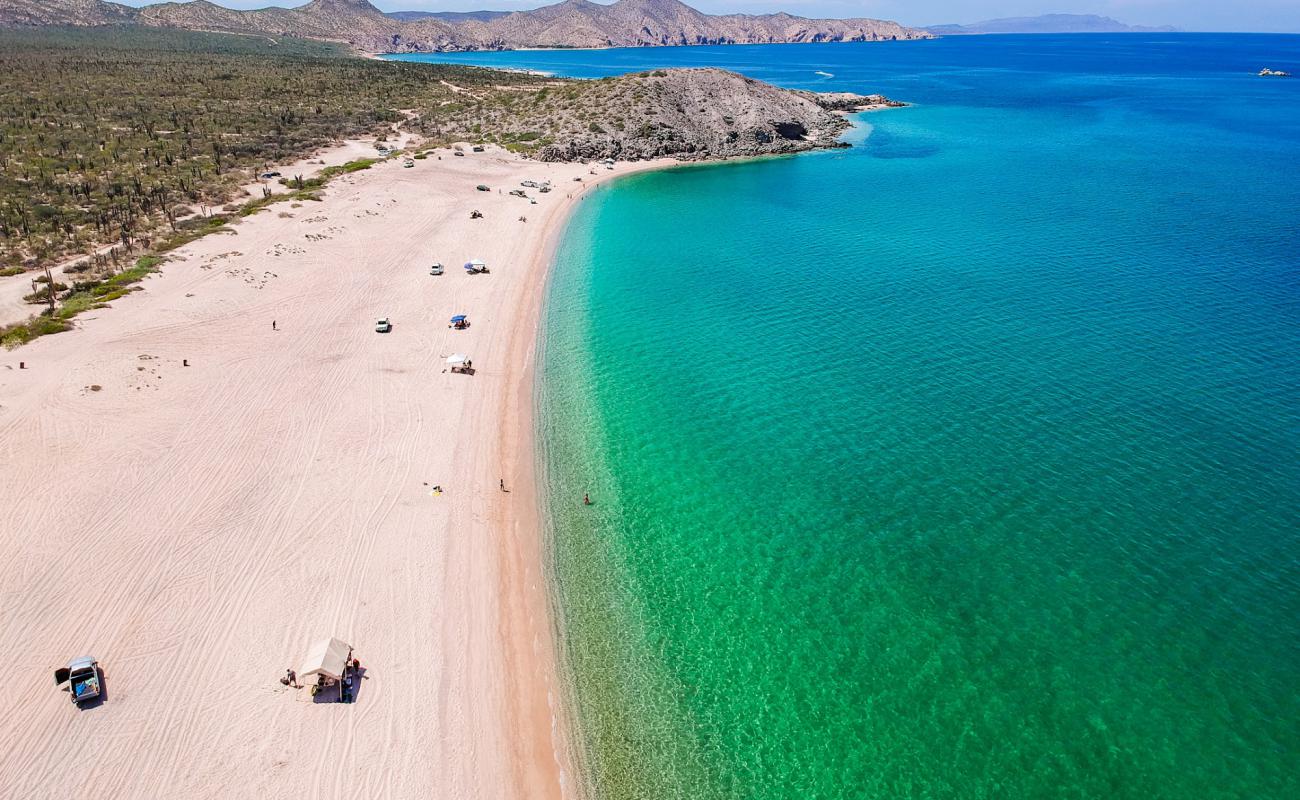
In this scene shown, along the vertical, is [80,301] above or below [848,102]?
below

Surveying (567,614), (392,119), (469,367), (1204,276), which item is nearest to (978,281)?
(1204,276)

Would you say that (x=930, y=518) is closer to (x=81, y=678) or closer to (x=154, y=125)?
(x=81, y=678)

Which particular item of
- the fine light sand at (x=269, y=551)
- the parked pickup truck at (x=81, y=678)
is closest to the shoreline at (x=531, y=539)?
the fine light sand at (x=269, y=551)

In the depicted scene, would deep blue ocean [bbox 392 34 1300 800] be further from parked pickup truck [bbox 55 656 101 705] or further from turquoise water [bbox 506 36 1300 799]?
parked pickup truck [bbox 55 656 101 705]

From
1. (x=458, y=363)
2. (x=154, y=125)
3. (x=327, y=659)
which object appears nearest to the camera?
(x=327, y=659)

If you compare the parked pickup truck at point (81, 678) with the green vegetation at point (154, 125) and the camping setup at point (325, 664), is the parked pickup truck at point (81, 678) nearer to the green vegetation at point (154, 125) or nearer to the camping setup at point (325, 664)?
the camping setup at point (325, 664)

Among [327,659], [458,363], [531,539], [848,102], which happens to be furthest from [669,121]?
[327,659]

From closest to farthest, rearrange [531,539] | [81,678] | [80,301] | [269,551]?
[81,678] → [269,551] → [531,539] → [80,301]
